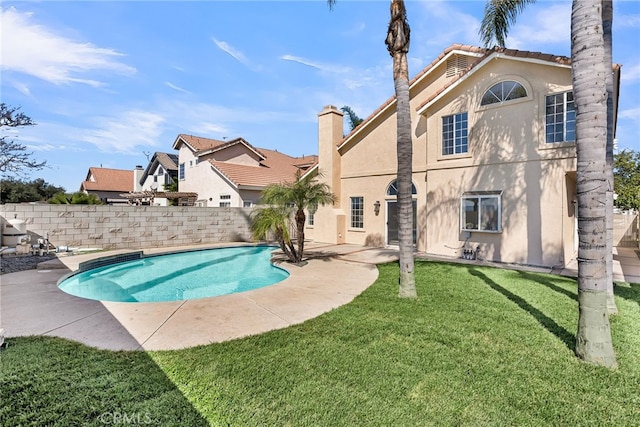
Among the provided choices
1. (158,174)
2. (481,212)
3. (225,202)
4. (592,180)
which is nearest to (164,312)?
(592,180)

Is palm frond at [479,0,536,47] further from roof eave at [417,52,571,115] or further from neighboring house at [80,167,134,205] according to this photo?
neighboring house at [80,167,134,205]

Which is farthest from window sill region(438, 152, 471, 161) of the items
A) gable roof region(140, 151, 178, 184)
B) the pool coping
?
gable roof region(140, 151, 178, 184)

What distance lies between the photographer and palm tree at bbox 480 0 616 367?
4.78 m

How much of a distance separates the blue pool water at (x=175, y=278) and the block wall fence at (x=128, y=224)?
99.6 inches

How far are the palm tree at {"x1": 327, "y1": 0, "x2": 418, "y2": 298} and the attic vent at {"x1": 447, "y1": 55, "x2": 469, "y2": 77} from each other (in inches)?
376

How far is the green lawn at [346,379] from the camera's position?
11.6 feet

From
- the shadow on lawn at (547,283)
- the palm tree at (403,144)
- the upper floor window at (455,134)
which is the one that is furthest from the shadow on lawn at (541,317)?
the upper floor window at (455,134)

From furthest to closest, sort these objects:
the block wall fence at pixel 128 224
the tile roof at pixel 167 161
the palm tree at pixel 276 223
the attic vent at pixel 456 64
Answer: the tile roof at pixel 167 161
the attic vent at pixel 456 64
the block wall fence at pixel 128 224
the palm tree at pixel 276 223

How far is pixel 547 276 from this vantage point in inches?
429

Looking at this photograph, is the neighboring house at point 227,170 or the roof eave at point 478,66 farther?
the neighboring house at point 227,170

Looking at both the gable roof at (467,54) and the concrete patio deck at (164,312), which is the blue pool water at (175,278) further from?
the gable roof at (467,54)

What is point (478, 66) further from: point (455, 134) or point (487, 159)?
point (487, 159)

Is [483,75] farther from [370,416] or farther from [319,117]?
[370,416]

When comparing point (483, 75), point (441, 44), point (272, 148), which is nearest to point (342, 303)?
point (483, 75)
